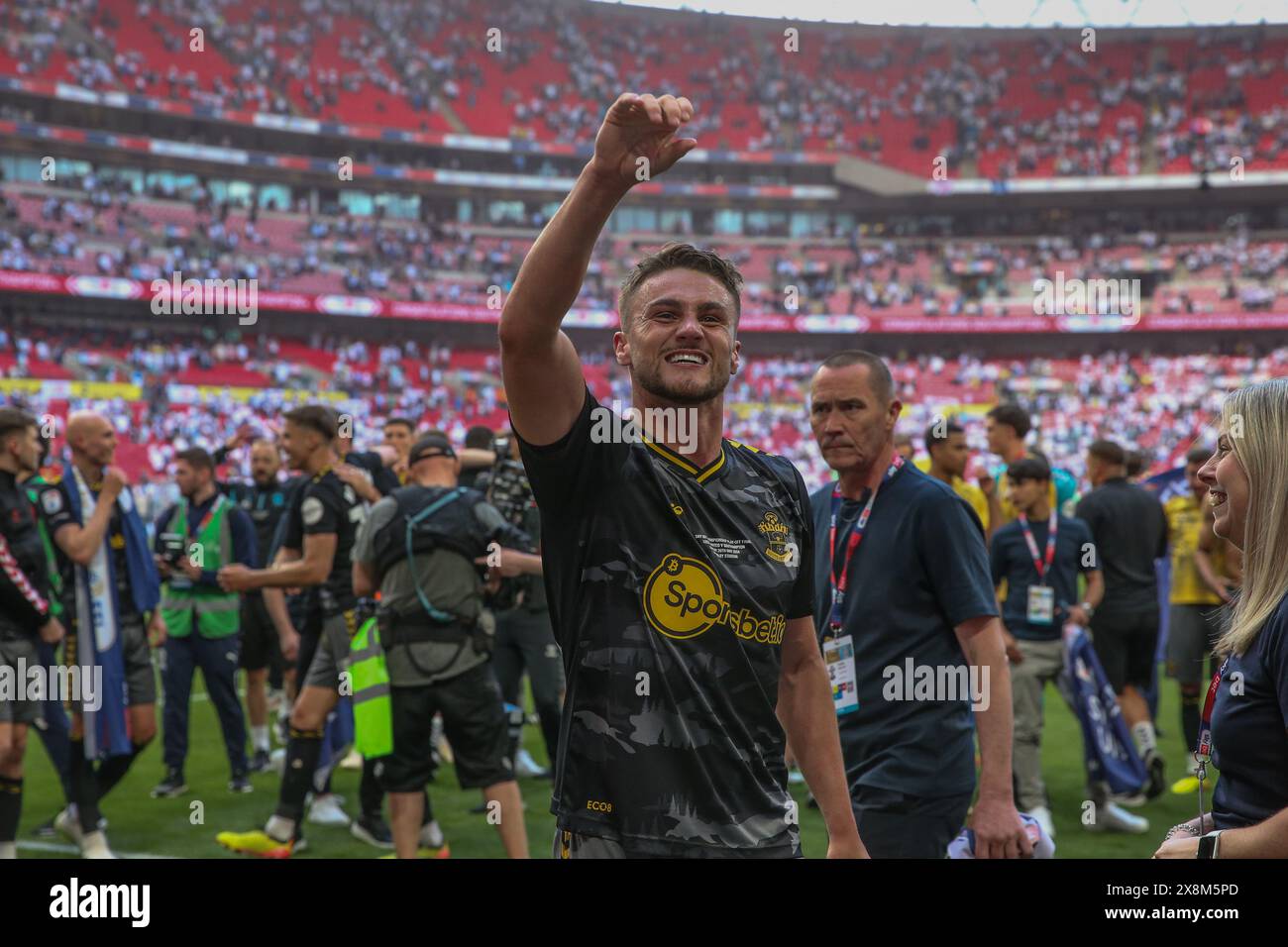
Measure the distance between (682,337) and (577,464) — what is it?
0.32 meters

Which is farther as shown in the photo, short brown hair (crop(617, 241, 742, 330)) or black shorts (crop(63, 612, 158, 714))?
black shorts (crop(63, 612, 158, 714))

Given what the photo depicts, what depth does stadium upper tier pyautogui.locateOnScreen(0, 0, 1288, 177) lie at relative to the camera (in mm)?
44562

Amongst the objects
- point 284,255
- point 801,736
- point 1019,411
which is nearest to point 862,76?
point 284,255

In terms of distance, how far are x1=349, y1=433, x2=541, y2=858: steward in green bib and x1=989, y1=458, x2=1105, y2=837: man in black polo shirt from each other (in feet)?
9.95

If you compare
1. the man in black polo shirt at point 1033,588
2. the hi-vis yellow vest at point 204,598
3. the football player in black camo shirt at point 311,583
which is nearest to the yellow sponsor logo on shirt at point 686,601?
the football player in black camo shirt at point 311,583

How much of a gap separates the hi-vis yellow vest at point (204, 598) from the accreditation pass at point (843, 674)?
17.8 feet

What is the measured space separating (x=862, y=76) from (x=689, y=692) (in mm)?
54712

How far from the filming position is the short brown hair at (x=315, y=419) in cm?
632

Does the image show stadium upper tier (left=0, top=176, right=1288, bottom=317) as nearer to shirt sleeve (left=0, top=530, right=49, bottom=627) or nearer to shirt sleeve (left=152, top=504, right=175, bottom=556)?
shirt sleeve (left=152, top=504, right=175, bottom=556)

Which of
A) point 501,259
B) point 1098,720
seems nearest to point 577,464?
point 1098,720

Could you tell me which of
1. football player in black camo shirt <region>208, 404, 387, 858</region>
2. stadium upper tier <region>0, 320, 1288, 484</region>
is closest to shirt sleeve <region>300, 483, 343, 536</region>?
football player in black camo shirt <region>208, 404, 387, 858</region>

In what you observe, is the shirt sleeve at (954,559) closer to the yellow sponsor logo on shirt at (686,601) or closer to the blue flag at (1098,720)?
the yellow sponsor logo on shirt at (686,601)

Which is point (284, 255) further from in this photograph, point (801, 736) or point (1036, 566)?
point (801, 736)

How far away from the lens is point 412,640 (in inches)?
210
